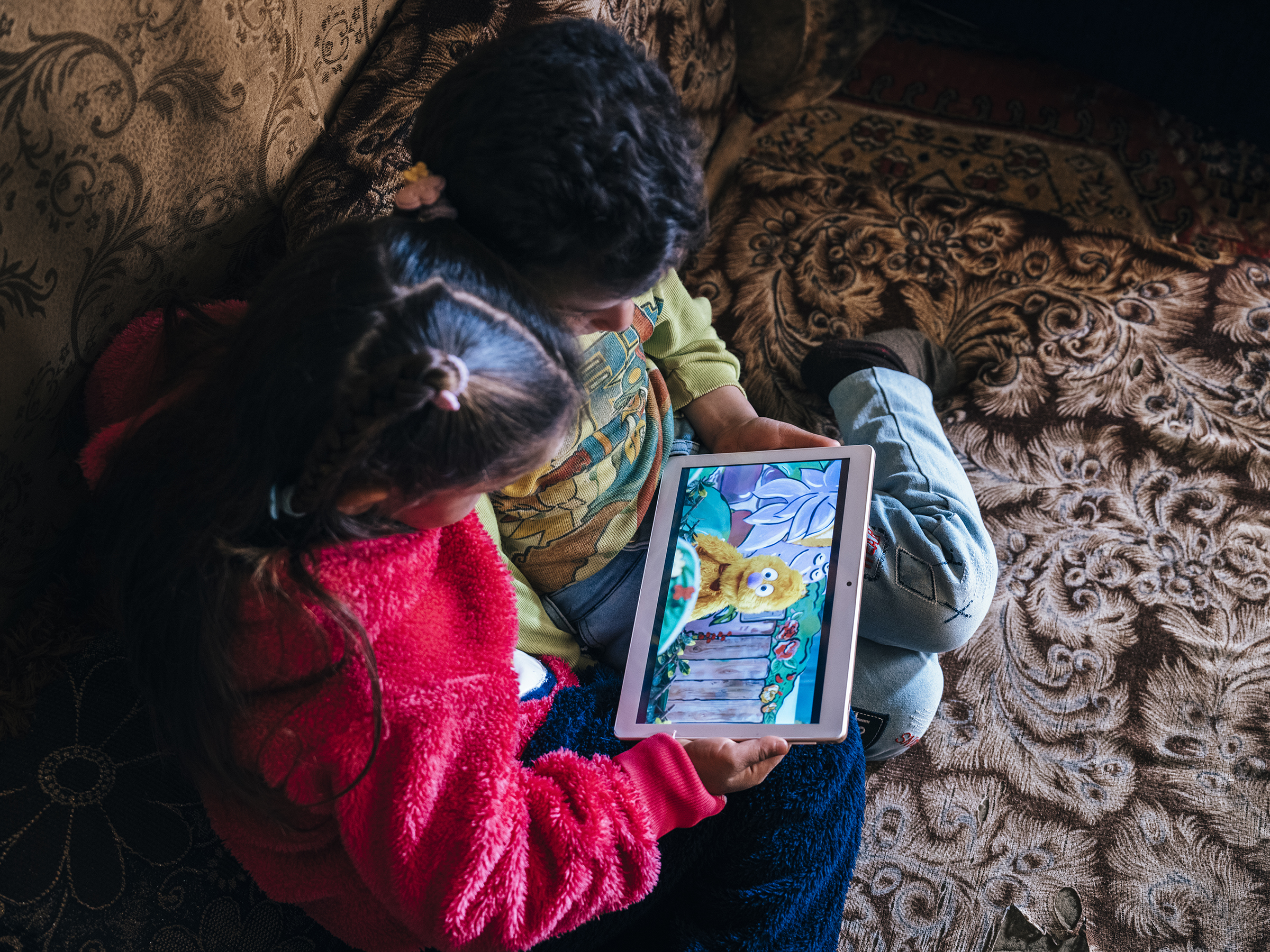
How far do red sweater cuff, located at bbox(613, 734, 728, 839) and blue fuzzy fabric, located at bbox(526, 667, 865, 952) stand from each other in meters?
0.06

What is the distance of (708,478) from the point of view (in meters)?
0.91

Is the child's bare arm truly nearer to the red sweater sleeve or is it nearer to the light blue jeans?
the light blue jeans

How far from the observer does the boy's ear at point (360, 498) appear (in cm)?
56

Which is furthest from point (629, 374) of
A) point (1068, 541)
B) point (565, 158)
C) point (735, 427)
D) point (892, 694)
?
point (1068, 541)

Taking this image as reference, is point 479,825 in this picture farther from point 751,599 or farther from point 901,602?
point 901,602

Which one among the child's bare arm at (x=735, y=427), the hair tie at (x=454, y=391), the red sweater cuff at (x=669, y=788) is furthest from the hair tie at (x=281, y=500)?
the child's bare arm at (x=735, y=427)

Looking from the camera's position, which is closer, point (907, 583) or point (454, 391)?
point (454, 391)

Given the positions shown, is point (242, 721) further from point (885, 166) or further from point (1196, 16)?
point (1196, 16)

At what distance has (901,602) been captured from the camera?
2.90ft

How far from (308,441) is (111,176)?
300 mm

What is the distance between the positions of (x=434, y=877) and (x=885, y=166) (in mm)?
1122

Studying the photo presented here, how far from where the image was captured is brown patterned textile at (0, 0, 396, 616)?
619 mm

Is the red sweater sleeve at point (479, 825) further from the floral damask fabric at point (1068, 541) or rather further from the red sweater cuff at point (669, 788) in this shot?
the floral damask fabric at point (1068, 541)

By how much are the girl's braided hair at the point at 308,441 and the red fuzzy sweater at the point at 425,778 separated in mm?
20
